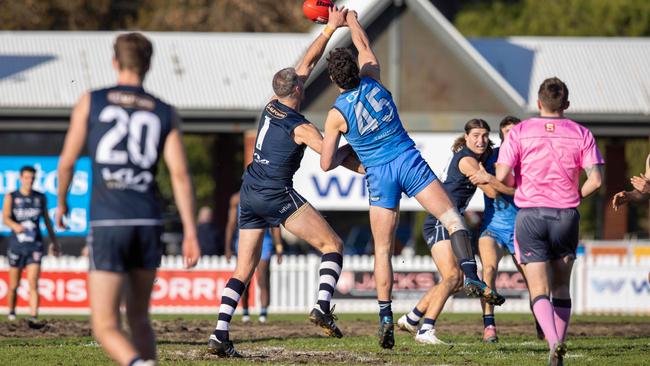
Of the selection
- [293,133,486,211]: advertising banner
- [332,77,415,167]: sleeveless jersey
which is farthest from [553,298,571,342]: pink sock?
[293,133,486,211]: advertising banner

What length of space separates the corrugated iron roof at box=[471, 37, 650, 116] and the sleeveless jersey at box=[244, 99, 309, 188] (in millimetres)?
16352

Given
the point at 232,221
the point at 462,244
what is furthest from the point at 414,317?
the point at 232,221

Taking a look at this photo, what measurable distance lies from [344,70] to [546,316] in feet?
9.10

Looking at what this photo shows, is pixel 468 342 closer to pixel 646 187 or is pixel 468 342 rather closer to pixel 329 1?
pixel 646 187

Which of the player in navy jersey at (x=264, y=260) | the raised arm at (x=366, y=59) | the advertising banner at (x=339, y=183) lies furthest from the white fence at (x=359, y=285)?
the raised arm at (x=366, y=59)

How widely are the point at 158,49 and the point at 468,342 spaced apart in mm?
18447

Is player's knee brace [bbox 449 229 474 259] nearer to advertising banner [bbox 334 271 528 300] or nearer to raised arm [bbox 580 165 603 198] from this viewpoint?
raised arm [bbox 580 165 603 198]

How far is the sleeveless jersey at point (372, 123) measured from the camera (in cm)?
1030

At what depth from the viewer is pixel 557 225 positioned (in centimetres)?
909

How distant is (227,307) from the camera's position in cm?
1052

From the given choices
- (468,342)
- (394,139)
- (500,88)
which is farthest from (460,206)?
(500,88)

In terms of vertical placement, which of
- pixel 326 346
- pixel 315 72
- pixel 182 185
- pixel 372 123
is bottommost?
pixel 326 346

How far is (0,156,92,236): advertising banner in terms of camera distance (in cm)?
2556

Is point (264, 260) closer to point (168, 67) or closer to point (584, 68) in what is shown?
point (168, 67)
